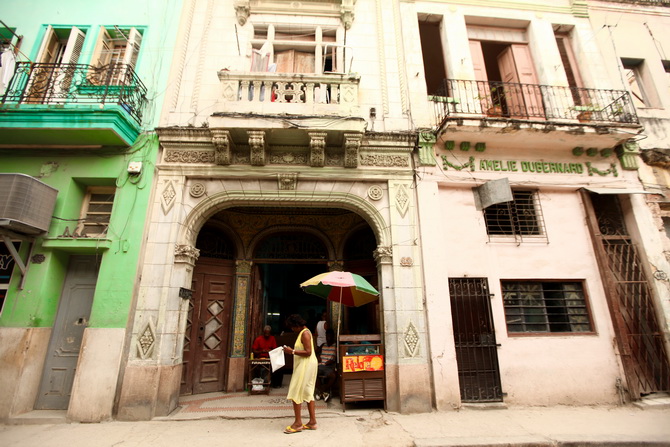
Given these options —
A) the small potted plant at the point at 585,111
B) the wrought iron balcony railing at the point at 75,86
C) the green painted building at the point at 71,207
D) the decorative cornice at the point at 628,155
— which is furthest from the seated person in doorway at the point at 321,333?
the decorative cornice at the point at 628,155

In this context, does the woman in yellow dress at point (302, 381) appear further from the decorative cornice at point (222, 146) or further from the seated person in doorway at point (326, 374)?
the decorative cornice at point (222, 146)

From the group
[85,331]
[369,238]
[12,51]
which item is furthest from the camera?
[369,238]

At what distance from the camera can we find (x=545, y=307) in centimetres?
700

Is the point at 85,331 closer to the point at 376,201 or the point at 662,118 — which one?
the point at 376,201

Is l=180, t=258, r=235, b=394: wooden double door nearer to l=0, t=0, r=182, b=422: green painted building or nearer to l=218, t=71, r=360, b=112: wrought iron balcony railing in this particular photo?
l=0, t=0, r=182, b=422: green painted building

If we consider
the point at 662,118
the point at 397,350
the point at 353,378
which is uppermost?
the point at 662,118

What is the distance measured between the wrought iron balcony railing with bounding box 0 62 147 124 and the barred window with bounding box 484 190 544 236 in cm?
843

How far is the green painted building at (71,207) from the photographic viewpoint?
5895 mm

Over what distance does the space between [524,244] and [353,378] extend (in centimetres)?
479

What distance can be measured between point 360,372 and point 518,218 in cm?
502

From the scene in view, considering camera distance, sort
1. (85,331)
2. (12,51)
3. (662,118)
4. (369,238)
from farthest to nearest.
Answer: (369,238), (662,118), (12,51), (85,331)

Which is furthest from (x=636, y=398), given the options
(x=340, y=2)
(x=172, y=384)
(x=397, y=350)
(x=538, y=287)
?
(x=340, y=2)

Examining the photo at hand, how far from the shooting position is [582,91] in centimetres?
848

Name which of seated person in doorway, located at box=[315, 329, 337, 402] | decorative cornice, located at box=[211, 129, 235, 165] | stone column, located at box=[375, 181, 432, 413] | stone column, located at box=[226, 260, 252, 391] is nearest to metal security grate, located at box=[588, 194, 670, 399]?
stone column, located at box=[375, 181, 432, 413]
